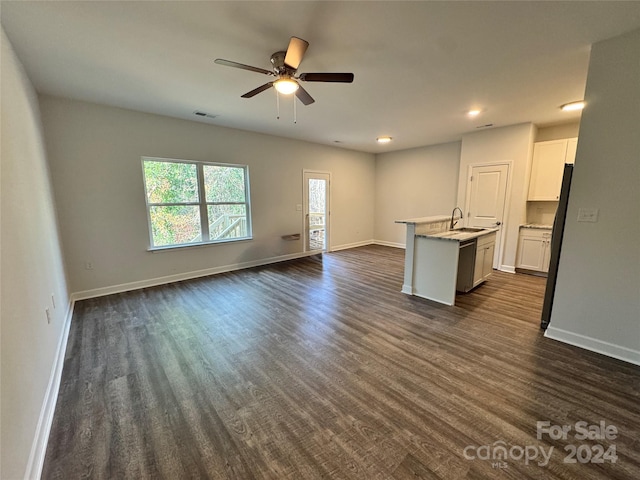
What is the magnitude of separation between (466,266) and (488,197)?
2.05 meters

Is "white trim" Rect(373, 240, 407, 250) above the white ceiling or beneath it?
beneath

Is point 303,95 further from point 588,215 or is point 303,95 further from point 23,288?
point 588,215

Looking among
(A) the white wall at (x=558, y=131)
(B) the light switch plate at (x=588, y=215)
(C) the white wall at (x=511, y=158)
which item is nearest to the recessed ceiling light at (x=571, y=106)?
(C) the white wall at (x=511, y=158)

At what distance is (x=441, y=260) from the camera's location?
343 cm

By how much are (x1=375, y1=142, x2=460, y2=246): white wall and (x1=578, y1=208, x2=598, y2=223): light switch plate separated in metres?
3.77

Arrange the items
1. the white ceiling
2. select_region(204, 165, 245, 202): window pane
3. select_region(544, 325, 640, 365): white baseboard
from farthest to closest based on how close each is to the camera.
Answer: select_region(204, 165, 245, 202): window pane, select_region(544, 325, 640, 365): white baseboard, the white ceiling

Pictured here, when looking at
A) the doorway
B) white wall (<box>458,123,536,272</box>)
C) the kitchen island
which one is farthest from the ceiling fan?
white wall (<box>458,123,536,272</box>)

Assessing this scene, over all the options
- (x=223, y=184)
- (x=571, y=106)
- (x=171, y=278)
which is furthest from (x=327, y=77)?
(x=171, y=278)

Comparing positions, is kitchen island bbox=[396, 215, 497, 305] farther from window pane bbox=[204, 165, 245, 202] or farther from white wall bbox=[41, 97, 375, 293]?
window pane bbox=[204, 165, 245, 202]

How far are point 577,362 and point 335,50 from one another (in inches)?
135

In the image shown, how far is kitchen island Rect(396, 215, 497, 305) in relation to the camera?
3363 millimetres

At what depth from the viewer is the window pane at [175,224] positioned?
422cm

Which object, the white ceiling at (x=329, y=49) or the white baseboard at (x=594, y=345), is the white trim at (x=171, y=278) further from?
the white baseboard at (x=594, y=345)

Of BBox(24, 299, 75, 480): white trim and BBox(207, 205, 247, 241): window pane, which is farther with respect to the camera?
BBox(207, 205, 247, 241): window pane
